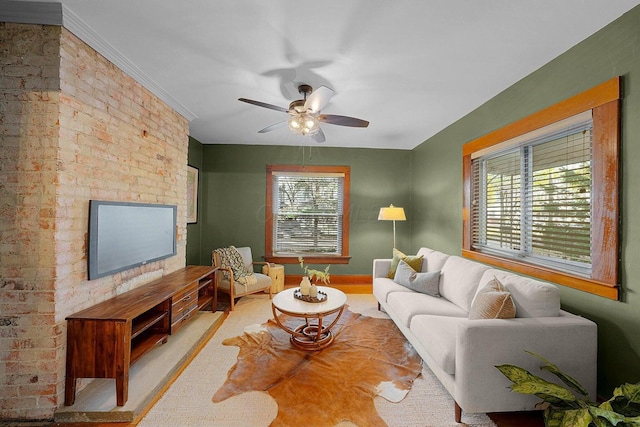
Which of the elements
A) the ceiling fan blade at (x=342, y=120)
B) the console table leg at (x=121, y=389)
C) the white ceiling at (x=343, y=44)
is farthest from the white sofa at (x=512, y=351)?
the console table leg at (x=121, y=389)

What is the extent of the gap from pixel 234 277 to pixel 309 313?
71.1 inches

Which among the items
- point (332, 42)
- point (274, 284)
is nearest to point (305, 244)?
point (274, 284)

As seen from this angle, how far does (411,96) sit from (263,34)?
1.72m

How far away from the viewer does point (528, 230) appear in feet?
8.37

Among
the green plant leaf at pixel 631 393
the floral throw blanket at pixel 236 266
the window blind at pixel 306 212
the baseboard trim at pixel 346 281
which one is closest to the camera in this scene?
the green plant leaf at pixel 631 393

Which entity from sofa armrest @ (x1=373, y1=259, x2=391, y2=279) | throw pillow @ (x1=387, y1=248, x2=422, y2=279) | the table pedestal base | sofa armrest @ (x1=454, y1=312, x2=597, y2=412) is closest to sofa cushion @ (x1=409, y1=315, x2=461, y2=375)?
sofa armrest @ (x1=454, y1=312, x2=597, y2=412)

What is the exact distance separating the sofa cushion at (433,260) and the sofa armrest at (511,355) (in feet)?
5.08

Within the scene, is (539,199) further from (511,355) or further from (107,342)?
(107,342)

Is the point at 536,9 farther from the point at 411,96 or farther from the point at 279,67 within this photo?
the point at 279,67

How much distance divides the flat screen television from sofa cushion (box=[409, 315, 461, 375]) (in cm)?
268

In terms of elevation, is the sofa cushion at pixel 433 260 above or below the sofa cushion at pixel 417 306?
→ above

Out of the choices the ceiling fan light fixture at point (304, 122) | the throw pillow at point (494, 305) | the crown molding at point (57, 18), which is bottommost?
the throw pillow at point (494, 305)

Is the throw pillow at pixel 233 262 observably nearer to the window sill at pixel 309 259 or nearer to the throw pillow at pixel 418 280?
the window sill at pixel 309 259

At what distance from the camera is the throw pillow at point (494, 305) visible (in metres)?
1.93
